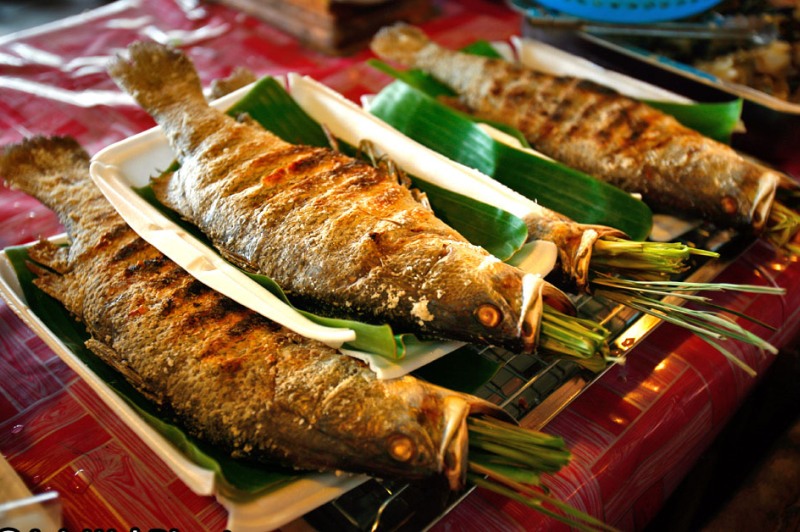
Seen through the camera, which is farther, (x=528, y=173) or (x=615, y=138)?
(x=615, y=138)

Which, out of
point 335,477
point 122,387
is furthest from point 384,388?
point 122,387

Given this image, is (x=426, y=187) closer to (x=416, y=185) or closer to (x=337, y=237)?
(x=416, y=185)

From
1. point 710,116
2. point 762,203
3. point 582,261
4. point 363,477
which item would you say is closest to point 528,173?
point 582,261

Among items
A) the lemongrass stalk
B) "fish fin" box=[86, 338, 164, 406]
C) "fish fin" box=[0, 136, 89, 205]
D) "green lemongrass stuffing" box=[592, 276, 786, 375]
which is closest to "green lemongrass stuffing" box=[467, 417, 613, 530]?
the lemongrass stalk

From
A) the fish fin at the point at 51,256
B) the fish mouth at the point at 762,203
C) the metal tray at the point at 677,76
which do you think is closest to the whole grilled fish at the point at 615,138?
the fish mouth at the point at 762,203

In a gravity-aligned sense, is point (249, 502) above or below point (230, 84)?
below

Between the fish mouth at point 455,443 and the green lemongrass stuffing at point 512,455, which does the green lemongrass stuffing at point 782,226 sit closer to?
the green lemongrass stuffing at point 512,455

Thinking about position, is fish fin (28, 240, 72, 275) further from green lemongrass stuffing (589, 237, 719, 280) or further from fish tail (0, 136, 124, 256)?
green lemongrass stuffing (589, 237, 719, 280)

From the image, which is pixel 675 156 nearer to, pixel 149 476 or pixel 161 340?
pixel 161 340

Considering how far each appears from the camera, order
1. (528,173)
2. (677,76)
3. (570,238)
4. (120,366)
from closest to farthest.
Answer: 1. (120,366)
2. (570,238)
3. (528,173)
4. (677,76)
